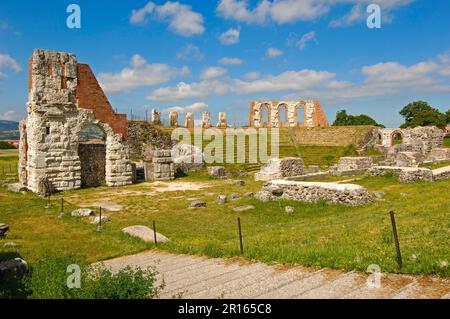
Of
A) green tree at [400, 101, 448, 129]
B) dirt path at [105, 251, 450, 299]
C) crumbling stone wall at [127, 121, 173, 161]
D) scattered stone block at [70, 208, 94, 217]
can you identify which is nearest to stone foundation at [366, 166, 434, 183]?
dirt path at [105, 251, 450, 299]

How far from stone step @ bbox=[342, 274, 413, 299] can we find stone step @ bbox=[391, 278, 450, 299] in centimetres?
10

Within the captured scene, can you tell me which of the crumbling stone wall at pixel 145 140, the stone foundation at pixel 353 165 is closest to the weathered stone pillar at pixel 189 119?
the crumbling stone wall at pixel 145 140

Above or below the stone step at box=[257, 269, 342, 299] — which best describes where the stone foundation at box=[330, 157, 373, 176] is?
above

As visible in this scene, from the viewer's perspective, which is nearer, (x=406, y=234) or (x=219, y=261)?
(x=219, y=261)

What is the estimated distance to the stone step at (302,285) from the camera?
5.02 meters

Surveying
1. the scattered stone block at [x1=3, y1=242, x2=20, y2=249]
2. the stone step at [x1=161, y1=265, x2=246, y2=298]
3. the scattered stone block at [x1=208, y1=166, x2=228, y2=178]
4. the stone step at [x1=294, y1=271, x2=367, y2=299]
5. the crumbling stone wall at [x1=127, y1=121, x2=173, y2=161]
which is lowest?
the scattered stone block at [x1=3, y1=242, x2=20, y2=249]

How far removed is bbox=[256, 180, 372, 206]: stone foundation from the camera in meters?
13.4

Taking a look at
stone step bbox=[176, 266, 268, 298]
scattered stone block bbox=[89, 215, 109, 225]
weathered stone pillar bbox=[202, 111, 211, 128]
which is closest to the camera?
stone step bbox=[176, 266, 268, 298]

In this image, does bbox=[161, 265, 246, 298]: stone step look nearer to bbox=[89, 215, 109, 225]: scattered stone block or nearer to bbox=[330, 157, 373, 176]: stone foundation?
bbox=[89, 215, 109, 225]: scattered stone block

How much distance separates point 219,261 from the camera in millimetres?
7539

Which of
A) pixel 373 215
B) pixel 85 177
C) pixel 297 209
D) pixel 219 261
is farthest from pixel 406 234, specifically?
pixel 85 177
